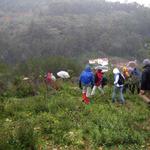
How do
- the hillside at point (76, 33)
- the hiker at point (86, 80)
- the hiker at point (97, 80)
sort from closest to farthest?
the hiker at point (86, 80) → the hiker at point (97, 80) → the hillside at point (76, 33)

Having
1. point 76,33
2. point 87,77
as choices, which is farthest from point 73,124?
point 76,33

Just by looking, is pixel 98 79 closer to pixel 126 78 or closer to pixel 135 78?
pixel 126 78

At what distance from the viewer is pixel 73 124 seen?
1145cm

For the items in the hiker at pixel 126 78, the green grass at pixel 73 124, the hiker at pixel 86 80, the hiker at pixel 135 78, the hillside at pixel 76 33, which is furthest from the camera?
the hillside at pixel 76 33

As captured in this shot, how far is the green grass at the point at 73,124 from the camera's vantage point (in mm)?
9820

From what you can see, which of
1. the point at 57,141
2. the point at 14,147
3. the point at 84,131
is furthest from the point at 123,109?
the point at 14,147

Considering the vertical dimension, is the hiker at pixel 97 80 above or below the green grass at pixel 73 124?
above

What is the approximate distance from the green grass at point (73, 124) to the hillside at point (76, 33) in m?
39.7

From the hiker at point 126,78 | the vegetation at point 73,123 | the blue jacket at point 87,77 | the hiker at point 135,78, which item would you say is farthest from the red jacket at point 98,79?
the hiker at point 135,78

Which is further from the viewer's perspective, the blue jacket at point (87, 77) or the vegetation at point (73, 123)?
the blue jacket at point (87, 77)

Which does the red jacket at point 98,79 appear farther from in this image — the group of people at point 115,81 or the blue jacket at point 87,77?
the blue jacket at point 87,77

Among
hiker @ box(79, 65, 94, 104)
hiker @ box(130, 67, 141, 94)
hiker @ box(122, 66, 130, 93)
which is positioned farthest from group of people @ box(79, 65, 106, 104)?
hiker @ box(130, 67, 141, 94)

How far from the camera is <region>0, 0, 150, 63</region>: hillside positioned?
213 feet

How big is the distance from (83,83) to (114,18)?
74.9 m
